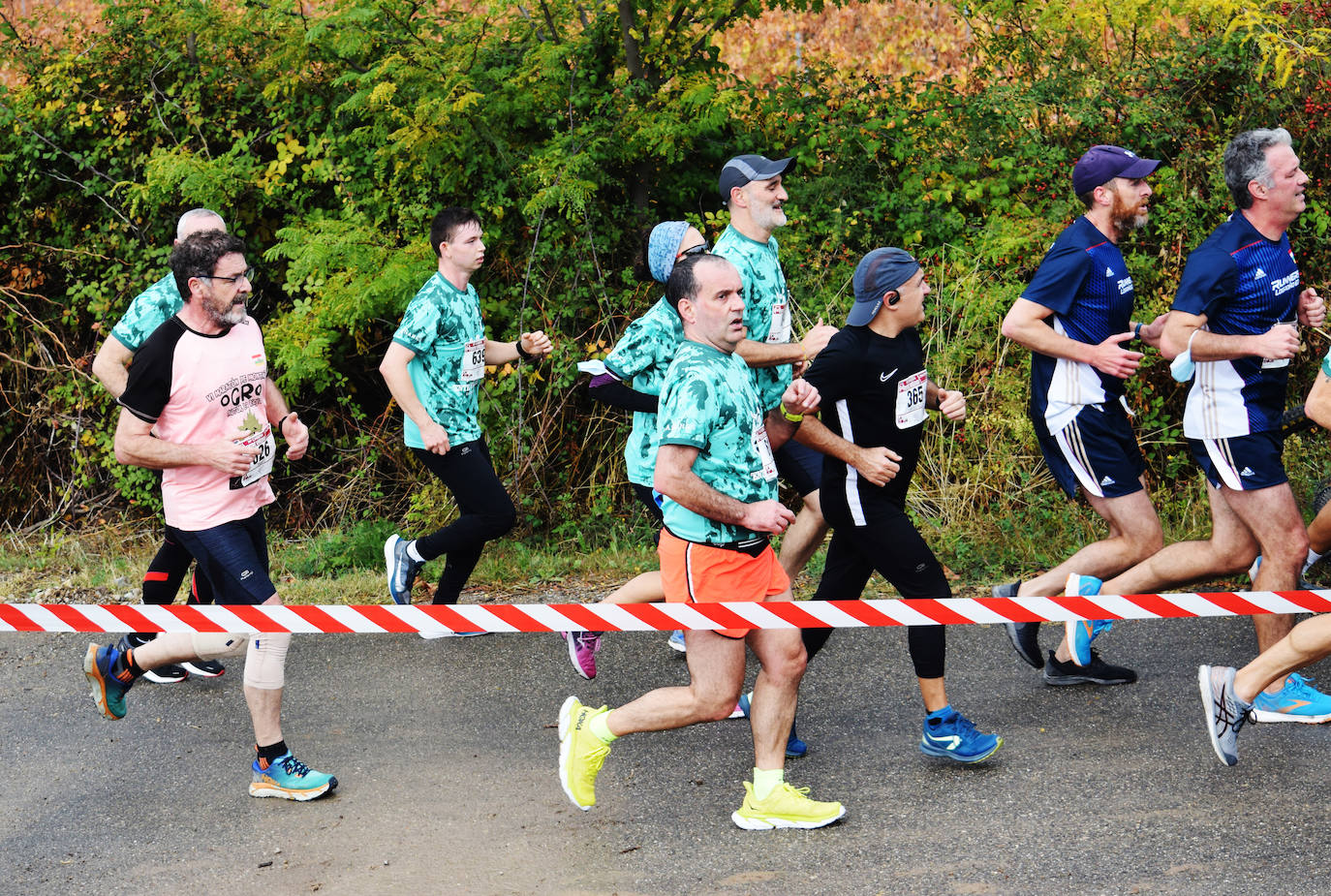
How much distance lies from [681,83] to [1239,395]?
16.7ft

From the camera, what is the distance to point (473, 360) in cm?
649

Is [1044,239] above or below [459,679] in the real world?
above

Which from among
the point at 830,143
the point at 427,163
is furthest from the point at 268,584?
the point at 830,143

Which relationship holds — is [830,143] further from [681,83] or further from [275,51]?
[275,51]

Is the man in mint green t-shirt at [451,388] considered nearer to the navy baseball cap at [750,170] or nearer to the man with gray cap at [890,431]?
the navy baseball cap at [750,170]

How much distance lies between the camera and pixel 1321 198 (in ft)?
28.2

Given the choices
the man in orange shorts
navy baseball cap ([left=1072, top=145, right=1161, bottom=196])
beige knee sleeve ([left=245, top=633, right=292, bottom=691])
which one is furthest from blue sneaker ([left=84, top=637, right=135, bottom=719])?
navy baseball cap ([left=1072, top=145, right=1161, bottom=196])

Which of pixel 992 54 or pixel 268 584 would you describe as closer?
pixel 268 584

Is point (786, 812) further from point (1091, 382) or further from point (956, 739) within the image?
point (1091, 382)

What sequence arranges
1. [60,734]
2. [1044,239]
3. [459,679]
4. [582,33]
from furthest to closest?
[582,33]
[1044,239]
[459,679]
[60,734]

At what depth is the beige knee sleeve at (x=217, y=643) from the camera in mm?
5129

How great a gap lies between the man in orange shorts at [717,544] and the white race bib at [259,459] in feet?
5.04

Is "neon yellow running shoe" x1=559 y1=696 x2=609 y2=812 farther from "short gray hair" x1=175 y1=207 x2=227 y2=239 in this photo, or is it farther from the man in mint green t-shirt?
"short gray hair" x1=175 y1=207 x2=227 y2=239

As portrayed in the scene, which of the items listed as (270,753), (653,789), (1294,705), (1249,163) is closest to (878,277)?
(1249,163)
